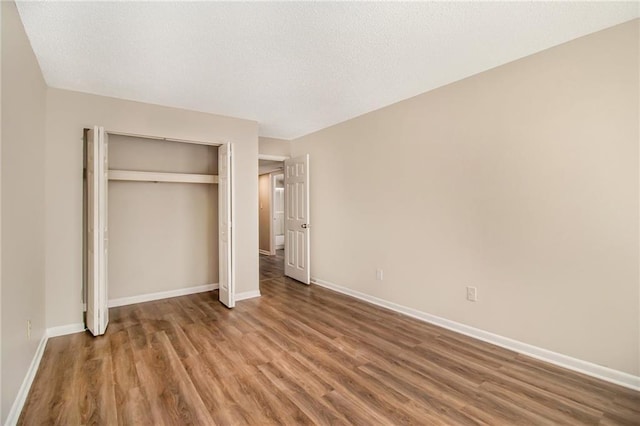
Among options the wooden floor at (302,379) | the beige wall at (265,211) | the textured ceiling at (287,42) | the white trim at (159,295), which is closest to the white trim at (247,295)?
the white trim at (159,295)

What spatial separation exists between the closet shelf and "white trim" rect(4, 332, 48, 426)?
1953mm

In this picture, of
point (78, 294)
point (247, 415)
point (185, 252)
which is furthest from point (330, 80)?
point (78, 294)

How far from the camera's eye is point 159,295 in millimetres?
4262

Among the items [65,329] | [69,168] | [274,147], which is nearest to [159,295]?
Answer: [65,329]

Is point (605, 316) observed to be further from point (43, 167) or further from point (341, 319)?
point (43, 167)

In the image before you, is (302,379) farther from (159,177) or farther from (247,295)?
(159,177)

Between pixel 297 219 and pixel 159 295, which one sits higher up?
pixel 297 219

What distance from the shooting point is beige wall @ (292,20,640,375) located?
217 centimetres

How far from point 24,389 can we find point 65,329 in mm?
1303

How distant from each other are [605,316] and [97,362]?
4.02 meters

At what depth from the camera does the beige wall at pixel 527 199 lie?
7.13 ft

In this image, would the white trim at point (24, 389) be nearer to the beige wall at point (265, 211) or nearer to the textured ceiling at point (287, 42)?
the textured ceiling at point (287, 42)

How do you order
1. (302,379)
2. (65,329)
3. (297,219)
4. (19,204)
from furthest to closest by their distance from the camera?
(297,219) → (65,329) → (302,379) → (19,204)

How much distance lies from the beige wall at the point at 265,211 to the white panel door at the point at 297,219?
8.42ft
